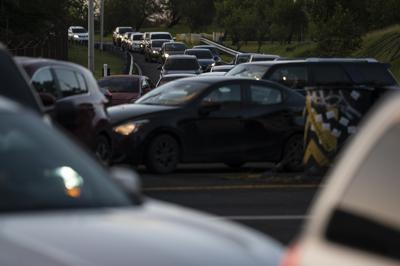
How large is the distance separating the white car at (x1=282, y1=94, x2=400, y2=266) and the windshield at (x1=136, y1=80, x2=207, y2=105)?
1420cm

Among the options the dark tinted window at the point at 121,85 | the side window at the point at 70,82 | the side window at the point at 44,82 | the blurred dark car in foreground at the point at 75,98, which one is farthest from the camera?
the dark tinted window at the point at 121,85

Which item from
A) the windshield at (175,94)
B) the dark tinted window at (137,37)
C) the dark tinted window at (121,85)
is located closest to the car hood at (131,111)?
the windshield at (175,94)

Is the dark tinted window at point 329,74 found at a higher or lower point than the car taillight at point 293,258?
lower

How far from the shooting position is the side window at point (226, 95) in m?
19.1

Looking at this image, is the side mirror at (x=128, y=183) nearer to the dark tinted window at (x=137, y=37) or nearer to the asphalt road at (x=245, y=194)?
the asphalt road at (x=245, y=194)

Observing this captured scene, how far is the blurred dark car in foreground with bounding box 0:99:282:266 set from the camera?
16.8 ft

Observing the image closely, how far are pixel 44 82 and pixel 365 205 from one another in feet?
36.1

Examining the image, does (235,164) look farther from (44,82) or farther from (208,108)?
(44,82)

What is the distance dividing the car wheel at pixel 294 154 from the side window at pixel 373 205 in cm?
1428

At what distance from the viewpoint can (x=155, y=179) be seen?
17.4 meters

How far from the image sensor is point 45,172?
6.36 m

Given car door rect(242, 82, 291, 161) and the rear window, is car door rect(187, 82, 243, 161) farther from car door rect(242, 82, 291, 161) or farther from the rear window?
the rear window

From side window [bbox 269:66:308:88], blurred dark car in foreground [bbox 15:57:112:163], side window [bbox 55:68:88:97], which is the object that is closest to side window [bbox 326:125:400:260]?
blurred dark car in foreground [bbox 15:57:112:163]

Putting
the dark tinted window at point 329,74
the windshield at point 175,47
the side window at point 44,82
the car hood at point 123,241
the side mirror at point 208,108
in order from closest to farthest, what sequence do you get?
the car hood at point 123,241, the side window at point 44,82, the side mirror at point 208,108, the dark tinted window at point 329,74, the windshield at point 175,47
